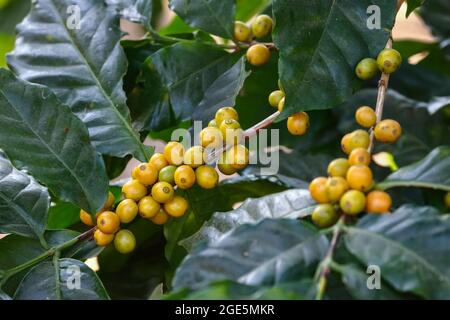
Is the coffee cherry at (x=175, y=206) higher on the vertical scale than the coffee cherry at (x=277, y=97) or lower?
lower

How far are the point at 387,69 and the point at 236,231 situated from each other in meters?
0.22

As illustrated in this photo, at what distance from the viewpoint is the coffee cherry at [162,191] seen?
57 cm

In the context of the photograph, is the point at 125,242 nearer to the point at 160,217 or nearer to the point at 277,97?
the point at 160,217

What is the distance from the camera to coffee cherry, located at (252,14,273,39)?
0.71 m

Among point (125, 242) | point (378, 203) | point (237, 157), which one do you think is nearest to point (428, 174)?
point (378, 203)

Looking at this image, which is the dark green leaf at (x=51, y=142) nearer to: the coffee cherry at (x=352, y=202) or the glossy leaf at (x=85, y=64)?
the glossy leaf at (x=85, y=64)

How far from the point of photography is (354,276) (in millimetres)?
443

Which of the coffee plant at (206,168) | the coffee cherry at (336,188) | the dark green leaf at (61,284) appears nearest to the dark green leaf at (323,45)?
the coffee plant at (206,168)

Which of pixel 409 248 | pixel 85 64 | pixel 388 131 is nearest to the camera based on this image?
pixel 409 248

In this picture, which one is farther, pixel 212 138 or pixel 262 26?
pixel 262 26

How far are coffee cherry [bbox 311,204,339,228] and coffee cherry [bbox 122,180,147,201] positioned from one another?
0.17m

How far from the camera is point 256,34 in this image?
28.5 inches

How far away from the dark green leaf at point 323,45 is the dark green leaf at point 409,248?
0.50 feet

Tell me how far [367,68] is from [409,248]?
20 cm
